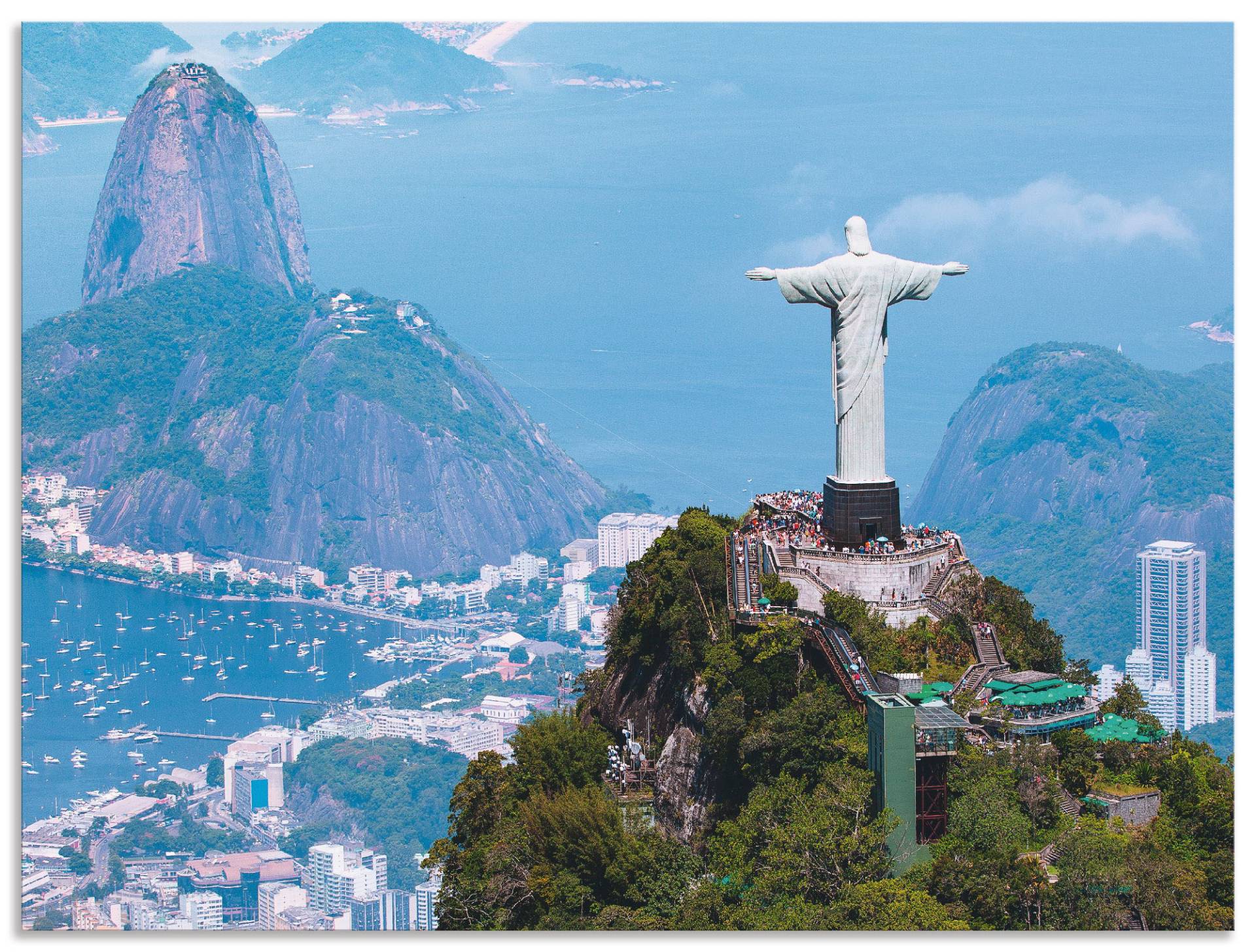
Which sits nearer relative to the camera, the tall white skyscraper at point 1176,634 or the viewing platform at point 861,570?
the viewing platform at point 861,570

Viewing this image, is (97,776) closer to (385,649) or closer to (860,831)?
(385,649)

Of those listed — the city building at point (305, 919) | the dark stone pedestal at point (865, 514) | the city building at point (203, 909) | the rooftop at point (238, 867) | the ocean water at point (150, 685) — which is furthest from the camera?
the ocean water at point (150, 685)

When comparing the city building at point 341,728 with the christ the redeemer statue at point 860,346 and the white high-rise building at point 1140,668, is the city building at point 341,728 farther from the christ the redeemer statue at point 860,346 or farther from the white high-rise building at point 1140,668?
the christ the redeemer statue at point 860,346

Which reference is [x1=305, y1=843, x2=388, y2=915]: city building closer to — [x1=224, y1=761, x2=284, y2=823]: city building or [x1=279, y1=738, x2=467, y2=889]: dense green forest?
[x1=279, y1=738, x2=467, y2=889]: dense green forest

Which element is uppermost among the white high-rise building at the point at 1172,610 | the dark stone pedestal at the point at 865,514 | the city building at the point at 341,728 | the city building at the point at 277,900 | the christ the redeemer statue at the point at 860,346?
the christ the redeemer statue at the point at 860,346

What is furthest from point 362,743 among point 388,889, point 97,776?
point 388,889

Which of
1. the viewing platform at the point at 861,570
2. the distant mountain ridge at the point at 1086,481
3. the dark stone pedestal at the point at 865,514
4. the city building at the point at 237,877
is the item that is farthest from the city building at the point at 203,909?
the dark stone pedestal at the point at 865,514

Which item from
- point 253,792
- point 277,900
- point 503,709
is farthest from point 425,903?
point 503,709
